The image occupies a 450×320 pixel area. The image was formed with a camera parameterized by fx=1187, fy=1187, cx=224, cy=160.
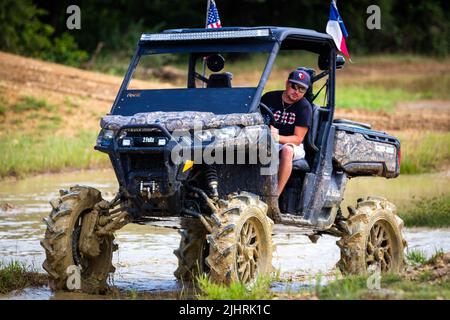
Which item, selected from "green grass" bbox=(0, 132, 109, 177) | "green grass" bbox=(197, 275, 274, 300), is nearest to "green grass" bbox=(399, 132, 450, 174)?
"green grass" bbox=(0, 132, 109, 177)

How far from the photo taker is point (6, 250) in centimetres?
1335

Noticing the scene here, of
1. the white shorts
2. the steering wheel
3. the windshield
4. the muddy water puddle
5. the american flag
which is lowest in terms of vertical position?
the muddy water puddle

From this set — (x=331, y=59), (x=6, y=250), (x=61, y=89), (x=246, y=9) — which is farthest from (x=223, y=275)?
(x=246, y=9)

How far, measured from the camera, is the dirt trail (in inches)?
1057

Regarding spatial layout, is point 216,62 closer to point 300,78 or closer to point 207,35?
point 207,35

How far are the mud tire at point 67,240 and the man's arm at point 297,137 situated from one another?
180 centimetres

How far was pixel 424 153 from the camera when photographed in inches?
848

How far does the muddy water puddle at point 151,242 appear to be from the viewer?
38.7ft

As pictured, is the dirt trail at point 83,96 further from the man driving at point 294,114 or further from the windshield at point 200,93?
the man driving at point 294,114

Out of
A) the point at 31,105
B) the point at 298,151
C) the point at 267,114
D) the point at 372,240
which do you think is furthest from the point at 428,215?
the point at 31,105

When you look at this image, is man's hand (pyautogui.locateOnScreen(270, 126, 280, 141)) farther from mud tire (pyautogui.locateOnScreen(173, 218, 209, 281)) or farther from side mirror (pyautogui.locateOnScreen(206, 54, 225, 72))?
mud tire (pyautogui.locateOnScreen(173, 218, 209, 281))

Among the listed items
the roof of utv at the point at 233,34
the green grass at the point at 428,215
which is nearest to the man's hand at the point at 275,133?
the roof of utv at the point at 233,34
